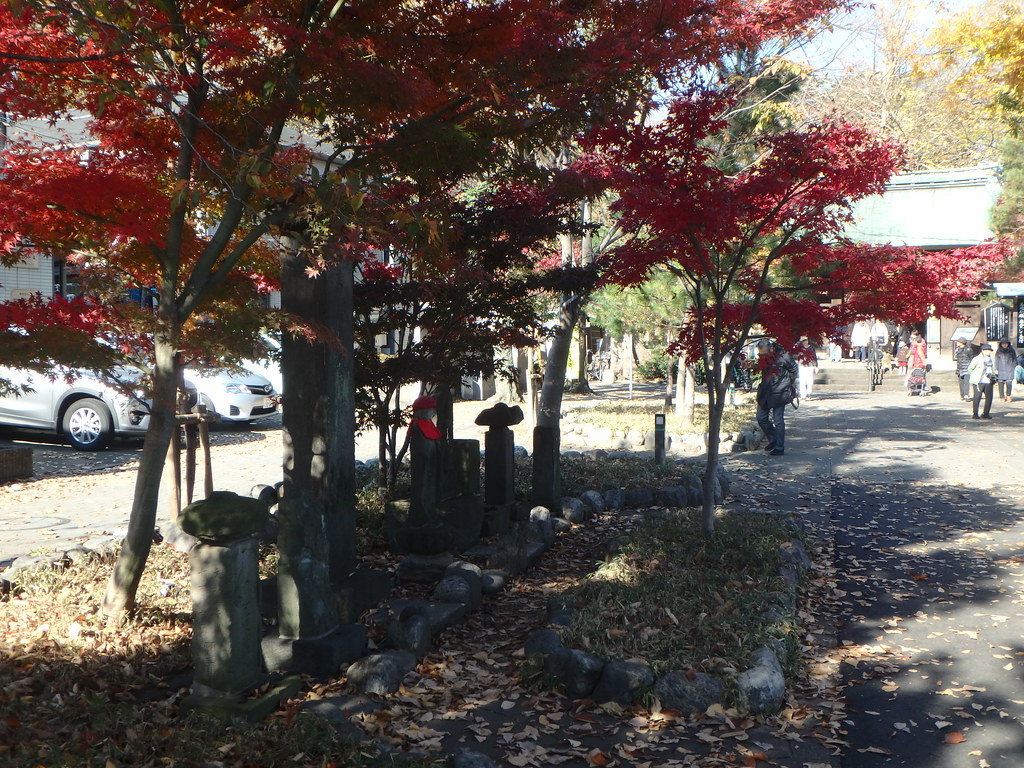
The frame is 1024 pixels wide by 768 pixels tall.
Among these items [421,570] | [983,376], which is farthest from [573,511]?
[983,376]

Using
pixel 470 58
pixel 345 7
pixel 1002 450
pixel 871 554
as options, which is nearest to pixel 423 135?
pixel 470 58

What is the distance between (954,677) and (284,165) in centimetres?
482

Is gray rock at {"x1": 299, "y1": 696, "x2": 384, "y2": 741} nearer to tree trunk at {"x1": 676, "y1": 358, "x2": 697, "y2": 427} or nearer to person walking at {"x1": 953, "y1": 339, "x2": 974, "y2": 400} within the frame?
tree trunk at {"x1": 676, "y1": 358, "x2": 697, "y2": 427}

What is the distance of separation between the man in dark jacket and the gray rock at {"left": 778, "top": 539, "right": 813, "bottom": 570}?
206 inches

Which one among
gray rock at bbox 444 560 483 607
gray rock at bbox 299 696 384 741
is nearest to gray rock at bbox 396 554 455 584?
gray rock at bbox 444 560 483 607

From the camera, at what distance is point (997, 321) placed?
2509 cm

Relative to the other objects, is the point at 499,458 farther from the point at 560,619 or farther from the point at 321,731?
the point at 321,731

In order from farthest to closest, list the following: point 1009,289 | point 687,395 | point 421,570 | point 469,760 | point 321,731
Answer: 1. point 1009,289
2. point 687,395
3. point 421,570
4. point 321,731
5. point 469,760

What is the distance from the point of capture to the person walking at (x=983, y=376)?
17.5 metres

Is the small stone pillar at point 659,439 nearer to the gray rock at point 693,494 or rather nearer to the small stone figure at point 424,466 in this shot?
the gray rock at point 693,494

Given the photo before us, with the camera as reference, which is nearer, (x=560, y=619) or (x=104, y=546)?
(x=560, y=619)

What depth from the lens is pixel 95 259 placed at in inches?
219

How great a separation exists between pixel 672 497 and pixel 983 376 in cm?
1166

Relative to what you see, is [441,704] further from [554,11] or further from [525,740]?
[554,11]
